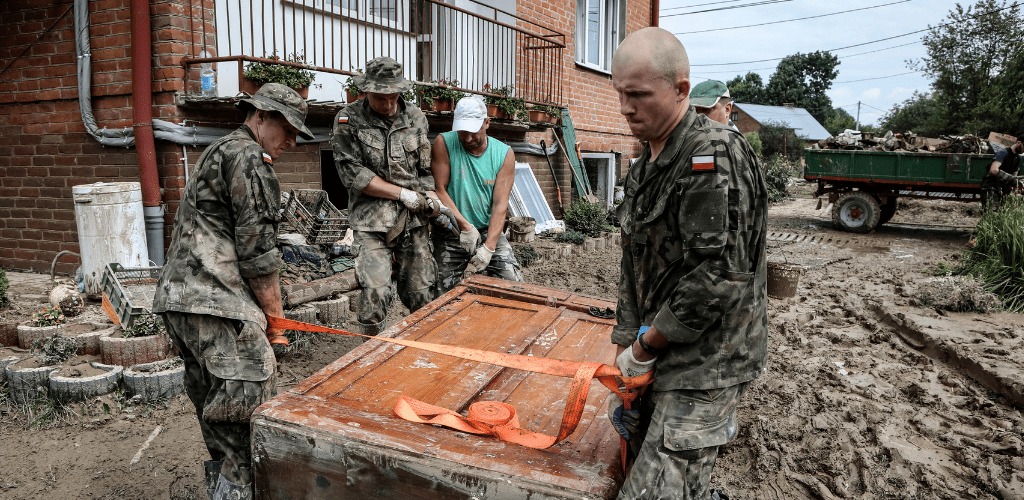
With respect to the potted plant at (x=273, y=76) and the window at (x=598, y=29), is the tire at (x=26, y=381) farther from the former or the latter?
the window at (x=598, y=29)

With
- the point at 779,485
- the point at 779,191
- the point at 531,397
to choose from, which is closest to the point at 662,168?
the point at 531,397

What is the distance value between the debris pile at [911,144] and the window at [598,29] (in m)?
4.33

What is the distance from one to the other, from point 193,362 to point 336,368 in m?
0.56

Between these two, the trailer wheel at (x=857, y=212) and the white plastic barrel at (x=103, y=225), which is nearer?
the white plastic barrel at (x=103, y=225)

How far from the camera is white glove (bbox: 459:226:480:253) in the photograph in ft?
12.6

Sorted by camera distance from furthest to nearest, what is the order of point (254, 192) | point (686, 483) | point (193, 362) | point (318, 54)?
point (318, 54) < point (193, 362) < point (254, 192) < point (686, 483)

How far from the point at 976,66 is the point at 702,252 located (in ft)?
106

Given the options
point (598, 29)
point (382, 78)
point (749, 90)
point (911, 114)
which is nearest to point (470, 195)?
point (382, 78)

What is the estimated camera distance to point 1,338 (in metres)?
3.88

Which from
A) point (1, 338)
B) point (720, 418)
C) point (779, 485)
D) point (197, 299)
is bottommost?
point (779, 485)

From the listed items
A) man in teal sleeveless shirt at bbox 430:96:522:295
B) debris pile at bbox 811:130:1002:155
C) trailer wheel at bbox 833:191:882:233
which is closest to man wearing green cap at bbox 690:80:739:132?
man in teal sleeveless shirt at bbox 430:96:522:295

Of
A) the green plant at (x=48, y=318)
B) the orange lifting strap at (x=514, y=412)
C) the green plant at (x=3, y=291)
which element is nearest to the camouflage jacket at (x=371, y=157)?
the orange lifting strap at (x=514, y=412)

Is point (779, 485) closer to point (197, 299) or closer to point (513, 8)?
point (197, 299)

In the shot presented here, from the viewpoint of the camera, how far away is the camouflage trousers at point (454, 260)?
3.99 meters
